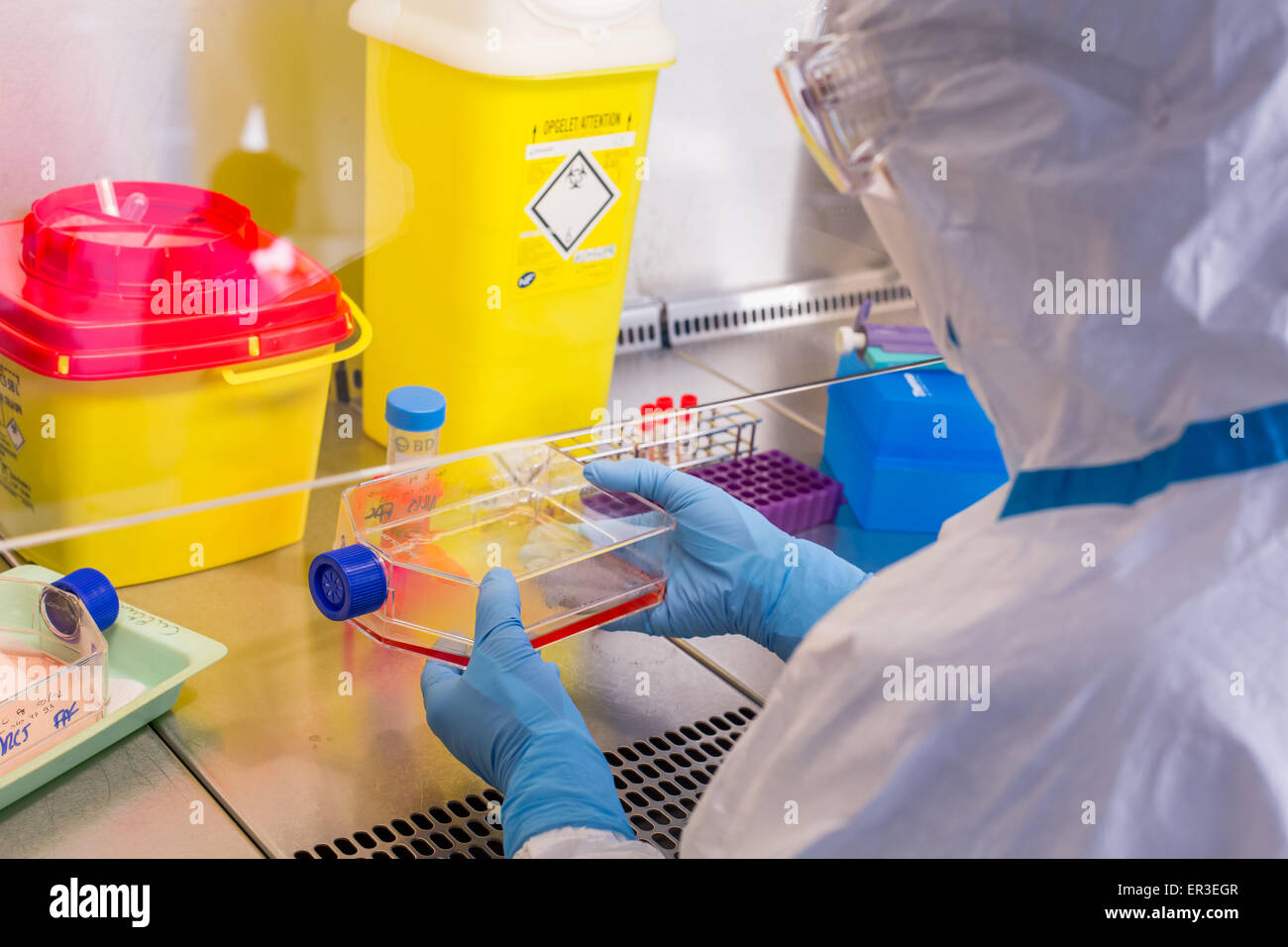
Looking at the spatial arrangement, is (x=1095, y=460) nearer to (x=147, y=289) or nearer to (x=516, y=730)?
(x=516, y=730)

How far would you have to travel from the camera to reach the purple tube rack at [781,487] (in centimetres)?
147

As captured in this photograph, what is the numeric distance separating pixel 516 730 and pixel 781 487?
0.60 metres

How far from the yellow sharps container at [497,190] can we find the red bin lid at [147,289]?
7.1 inches

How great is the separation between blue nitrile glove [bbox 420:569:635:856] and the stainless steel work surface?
20cm

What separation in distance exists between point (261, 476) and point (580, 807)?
0.57 metres

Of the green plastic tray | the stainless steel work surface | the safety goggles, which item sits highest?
the safety goggles

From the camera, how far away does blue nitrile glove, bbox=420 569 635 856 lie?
937 millimetres

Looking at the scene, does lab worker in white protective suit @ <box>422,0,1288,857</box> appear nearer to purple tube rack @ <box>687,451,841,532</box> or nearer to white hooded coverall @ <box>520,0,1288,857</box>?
white hooded coverall @ <box>520,0,1288,857</box>

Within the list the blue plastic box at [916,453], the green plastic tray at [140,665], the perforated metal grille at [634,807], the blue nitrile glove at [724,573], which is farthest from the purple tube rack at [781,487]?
the green plastic tray at [140,665]

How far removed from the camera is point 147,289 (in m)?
1.12

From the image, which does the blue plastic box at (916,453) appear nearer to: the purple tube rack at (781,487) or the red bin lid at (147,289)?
the purple tube rack at (781,487)

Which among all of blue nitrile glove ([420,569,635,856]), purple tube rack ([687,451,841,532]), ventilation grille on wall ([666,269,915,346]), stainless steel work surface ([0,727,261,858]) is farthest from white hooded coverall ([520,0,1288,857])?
ventilation grille on wall ([666,269,915,346])
